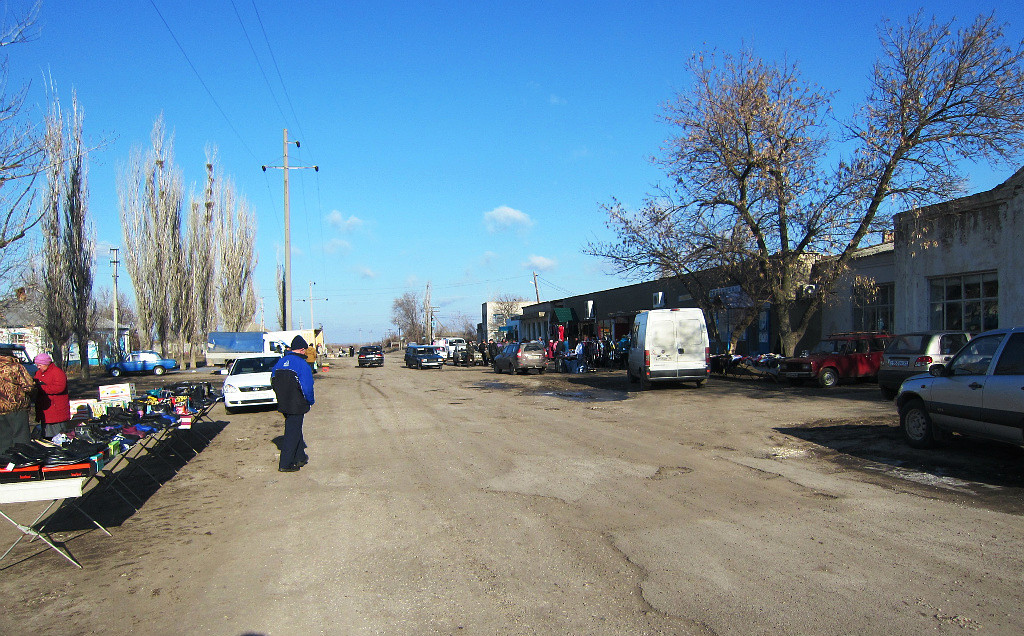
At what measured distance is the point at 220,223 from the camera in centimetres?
4812

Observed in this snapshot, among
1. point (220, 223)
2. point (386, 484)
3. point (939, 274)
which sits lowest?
point (386, 484)

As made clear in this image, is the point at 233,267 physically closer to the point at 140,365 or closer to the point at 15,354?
the point at 140,365

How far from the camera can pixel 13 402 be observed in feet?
23.8

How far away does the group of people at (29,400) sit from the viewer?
23.8 feet

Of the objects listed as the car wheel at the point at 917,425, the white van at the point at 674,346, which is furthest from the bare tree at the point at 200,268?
the car wheel at the point at 917,425

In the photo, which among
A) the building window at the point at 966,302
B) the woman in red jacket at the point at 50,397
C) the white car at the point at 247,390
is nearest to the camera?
the woman in red jacket at the point at 50,397

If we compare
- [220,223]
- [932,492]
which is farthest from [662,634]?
[220,223]

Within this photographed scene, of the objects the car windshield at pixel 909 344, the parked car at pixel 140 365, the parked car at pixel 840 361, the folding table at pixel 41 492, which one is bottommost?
the parked car at pixel 140 365

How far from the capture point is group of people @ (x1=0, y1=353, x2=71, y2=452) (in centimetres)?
724

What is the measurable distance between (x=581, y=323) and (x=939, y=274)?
97.6 feet

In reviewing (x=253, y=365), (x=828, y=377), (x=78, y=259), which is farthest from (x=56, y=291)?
(x=828, y=377)

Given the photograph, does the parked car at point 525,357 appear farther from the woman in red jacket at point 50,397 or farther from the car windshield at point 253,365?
the woman in red jacket at point 50,397

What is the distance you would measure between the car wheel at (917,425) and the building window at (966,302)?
1155 centimetres

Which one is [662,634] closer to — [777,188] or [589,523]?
[589,523]
